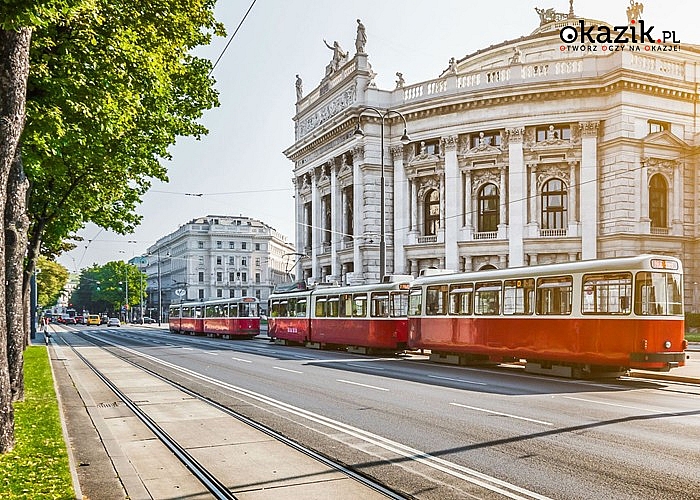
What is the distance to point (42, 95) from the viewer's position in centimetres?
1484

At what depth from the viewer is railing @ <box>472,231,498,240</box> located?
5280cm

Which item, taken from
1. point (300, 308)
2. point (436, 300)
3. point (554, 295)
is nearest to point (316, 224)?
point (300, 308)

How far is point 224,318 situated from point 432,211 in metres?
17.8

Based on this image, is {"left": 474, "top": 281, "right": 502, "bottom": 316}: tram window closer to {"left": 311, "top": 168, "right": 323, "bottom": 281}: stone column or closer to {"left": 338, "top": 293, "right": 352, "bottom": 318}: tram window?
{"left": 338, "top": 293, "right": 352, "bottom": 318}: tram window

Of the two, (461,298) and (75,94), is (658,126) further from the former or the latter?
(75,94)

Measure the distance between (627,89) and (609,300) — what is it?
109 feet

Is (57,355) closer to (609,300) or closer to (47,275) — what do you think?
(609,300)

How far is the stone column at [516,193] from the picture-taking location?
168ft

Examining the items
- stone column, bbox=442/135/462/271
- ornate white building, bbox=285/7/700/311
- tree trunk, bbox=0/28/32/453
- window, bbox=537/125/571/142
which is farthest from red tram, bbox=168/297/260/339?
tree trunk, bbox=0/28/32/453

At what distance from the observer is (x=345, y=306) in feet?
114

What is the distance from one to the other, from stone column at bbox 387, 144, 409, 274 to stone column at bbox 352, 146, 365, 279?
9.25 feet

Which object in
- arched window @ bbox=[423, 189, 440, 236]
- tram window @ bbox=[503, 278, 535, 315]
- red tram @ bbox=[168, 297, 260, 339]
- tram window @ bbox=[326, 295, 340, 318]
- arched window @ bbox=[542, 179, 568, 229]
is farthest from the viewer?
arched window @ bbox=[423, 189, 440, 236]

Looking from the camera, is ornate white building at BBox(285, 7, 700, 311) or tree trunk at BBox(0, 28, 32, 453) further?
ornate white building at BBox(285, 7, 700, 311)

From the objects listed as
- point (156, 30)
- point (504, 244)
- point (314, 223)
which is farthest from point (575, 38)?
point (156, 30)
